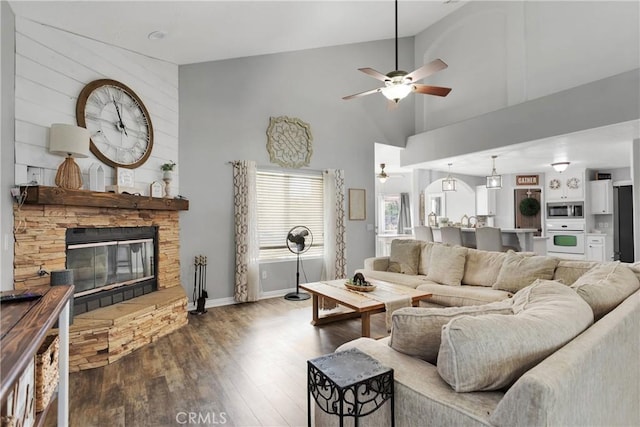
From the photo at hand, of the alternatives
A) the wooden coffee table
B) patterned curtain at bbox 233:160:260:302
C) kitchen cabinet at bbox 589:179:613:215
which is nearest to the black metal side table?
the wooden coffee table

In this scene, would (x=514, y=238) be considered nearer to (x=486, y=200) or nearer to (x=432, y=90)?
(x=432, y=90)

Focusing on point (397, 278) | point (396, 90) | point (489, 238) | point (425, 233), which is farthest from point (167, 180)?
point (489, 238)

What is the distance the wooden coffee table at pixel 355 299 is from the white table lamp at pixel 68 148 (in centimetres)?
257

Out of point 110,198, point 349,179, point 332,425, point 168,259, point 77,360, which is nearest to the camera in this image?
point 332,425

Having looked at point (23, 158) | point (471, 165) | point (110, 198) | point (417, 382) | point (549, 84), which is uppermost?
point (549, 84)

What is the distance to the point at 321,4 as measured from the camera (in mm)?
4191

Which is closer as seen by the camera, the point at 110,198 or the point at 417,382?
→ the point at 417,382

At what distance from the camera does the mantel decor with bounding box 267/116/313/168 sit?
5.16m

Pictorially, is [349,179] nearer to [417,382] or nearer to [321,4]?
[321,4]

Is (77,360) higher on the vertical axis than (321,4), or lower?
lower

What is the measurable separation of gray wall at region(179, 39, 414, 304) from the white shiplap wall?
47 centimetres

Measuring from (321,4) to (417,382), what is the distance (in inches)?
176

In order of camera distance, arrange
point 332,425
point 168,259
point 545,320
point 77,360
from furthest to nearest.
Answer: point 168,259, point 77,360, point 332,425, point 545,320

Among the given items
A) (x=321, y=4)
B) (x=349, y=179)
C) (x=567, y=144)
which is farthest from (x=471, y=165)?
(x=321, y=4)
